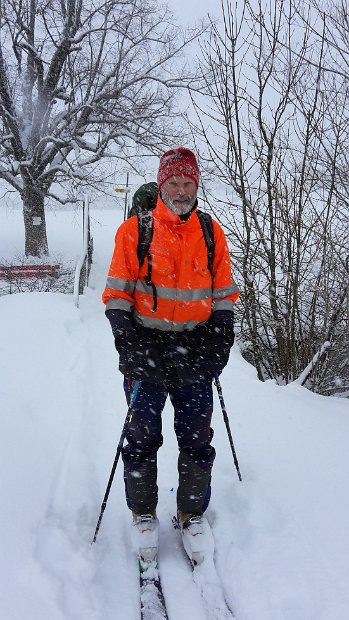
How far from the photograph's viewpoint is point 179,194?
2260 mm

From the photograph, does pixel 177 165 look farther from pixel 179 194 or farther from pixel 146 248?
pixel 146 248

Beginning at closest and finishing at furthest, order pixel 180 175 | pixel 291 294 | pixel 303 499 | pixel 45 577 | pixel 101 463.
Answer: pixel 45 577 < pixel 180 175 < pixel 303 499 < pixel 101 463 < pixel 291 294

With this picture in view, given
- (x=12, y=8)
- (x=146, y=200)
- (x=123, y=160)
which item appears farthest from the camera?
(x=123, y=160)

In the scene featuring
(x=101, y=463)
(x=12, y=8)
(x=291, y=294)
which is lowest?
(x=101, y=463)

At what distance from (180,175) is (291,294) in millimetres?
3952

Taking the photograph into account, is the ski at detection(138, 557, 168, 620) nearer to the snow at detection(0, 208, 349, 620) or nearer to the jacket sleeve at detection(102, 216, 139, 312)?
the snow at detection(0, 208, 349, 620)

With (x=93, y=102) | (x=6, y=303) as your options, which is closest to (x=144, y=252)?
(x=6, y=303)

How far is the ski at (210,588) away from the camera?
2107 mm

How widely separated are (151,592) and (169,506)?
694 millimetres

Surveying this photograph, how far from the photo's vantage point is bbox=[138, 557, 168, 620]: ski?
6.88ft

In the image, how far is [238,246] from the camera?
19.6ft

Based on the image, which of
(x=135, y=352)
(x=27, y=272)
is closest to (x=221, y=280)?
(x=135, y=352)

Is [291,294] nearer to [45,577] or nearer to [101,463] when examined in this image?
[101,463]

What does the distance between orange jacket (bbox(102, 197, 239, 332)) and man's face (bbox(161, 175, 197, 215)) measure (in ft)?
0.12
